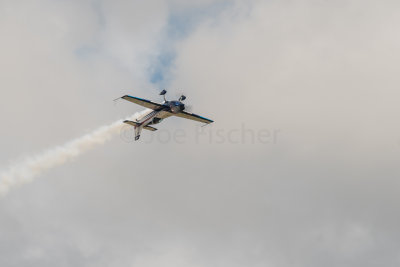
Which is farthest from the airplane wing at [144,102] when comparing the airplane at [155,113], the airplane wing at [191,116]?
the airplane wing at [191,116]

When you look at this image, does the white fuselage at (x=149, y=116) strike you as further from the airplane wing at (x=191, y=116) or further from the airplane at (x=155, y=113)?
the airplane wing at (x=191, y=116)

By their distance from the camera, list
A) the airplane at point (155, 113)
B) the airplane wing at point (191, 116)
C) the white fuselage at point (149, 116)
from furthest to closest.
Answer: the airplane wing at point (191, 116) < the white fuselage at point (149, 116) < the airplane at point (155, 113)

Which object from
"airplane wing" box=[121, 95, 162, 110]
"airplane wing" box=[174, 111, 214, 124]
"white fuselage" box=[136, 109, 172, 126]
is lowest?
"airplane wing" box=[121, 95, 162, 110]

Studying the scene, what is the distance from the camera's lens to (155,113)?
104m

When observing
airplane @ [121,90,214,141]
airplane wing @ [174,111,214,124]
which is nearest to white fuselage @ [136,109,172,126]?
airplane @ [121,90,214,141]

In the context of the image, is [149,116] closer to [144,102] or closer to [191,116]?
[144,102]

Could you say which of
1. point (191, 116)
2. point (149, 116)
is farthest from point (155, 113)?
point (191, 116)

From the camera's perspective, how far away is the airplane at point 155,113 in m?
99.5

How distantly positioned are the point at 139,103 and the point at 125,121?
353 inches

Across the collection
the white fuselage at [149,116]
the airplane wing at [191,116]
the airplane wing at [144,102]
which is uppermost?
A: the airplane wing at [191,116]

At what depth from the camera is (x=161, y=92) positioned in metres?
97.6

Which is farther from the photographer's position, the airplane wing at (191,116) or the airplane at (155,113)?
the airplane wing at (191,116)

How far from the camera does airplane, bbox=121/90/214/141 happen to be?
326ft

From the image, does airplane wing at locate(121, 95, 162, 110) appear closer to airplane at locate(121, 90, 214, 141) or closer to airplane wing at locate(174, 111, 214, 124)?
airplane at locate(121, 90, 214, 141)
